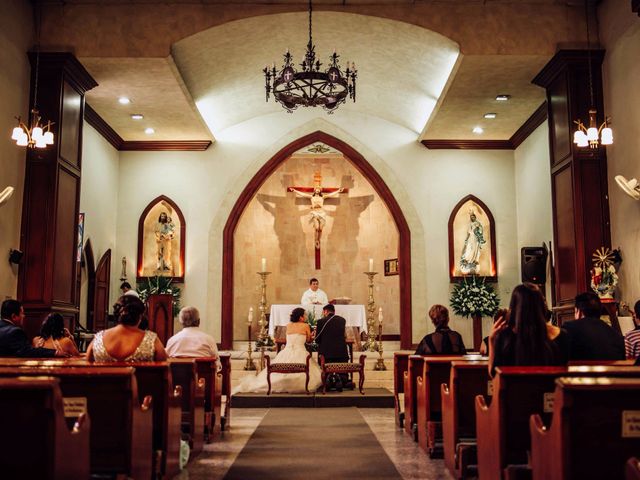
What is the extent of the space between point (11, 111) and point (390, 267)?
9.10 meters

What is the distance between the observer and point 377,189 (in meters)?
13.3

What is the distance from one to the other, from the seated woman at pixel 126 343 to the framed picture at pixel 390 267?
36.3 ft

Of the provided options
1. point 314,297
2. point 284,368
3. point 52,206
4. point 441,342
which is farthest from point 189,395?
point 314,297

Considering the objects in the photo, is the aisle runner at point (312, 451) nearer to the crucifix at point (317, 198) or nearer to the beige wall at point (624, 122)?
the beige wall at point (624, 122)

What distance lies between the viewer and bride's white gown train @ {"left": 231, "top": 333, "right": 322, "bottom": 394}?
9.77 m

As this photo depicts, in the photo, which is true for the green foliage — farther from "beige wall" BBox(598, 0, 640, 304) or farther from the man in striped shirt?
the man in striped shirt

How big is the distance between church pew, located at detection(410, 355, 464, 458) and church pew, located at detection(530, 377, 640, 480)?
2.81 metres

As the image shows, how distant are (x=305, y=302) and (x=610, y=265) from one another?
21.1 feet

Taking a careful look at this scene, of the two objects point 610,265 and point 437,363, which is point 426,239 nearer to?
point 610,265

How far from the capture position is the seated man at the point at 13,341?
5367mm

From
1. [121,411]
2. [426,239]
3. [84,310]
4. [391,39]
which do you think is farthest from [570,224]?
[84,310]

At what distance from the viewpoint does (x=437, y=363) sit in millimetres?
5602

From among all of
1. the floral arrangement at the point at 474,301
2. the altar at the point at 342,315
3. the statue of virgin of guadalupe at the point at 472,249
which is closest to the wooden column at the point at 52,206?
the altar at the point at 342,315

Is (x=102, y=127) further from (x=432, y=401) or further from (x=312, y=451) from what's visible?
(x=432, y=401)
